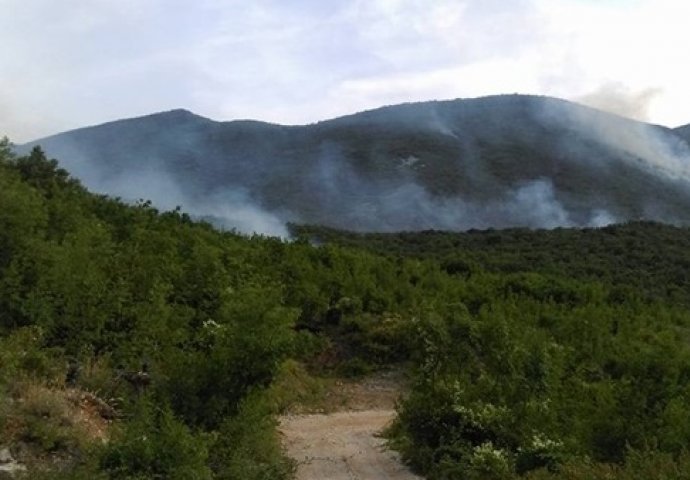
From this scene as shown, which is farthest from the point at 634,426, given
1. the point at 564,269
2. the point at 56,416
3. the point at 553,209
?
the point at 553,209

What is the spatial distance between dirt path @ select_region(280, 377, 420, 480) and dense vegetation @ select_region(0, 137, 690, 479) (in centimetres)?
46

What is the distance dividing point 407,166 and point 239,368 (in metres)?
61.6

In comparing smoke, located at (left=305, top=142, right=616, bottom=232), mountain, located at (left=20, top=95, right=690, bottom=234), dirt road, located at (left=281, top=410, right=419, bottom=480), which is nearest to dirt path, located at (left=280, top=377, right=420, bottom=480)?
dirt road, located at (left=281, top=410, right=419, bottom=480)

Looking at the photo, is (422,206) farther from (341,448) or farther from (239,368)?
(239,368)

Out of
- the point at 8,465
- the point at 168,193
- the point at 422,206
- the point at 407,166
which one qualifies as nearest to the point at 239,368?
the point at 8,465

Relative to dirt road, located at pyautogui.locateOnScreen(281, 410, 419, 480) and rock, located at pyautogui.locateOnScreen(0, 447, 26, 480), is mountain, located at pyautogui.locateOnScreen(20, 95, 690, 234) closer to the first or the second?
dirt road, located at pyautogui.locateOnScreen(281, 410, 419, 480)

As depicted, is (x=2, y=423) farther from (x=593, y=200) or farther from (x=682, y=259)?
(x=593, y=200)

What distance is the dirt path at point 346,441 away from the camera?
34.3 feet

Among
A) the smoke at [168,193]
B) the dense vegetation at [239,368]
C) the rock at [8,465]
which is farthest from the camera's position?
the smoke at [168,193]

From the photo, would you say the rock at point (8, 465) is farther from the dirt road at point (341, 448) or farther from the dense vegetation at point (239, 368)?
the dirt road at point (341, 448)

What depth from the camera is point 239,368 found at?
29.6 ft

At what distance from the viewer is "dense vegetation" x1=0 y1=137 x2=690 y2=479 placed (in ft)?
26.2

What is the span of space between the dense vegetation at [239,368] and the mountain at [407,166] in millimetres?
31417

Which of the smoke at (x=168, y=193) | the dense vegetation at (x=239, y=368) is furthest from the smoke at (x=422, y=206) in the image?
the dense vegetation at (x=239, y=368)
